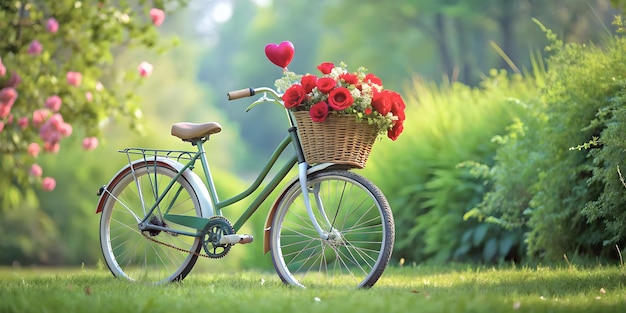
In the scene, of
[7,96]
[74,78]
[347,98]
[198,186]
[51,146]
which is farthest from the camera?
[51,146]

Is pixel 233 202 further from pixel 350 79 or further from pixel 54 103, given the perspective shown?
pixel 54 103

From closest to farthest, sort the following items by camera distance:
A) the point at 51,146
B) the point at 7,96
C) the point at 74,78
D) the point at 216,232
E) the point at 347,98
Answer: the point at 347,98 → the point at 216,232 → the point at 7,96 → the point at 74,78 → the point at 51,146

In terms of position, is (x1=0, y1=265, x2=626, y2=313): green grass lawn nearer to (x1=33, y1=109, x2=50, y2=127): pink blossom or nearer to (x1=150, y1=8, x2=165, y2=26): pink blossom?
(x1=33, y1=109, x2=50, y2=127): pink blossom

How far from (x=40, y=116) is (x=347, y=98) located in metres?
4.16

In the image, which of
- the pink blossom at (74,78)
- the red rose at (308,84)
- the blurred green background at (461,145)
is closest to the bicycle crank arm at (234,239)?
the red rose at (308,84)

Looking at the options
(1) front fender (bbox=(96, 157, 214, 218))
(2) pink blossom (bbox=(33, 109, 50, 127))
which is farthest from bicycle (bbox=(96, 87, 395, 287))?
(2) pink blossom (bbox=(33, 109, 50, 127))

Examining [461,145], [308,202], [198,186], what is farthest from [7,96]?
[461,145]

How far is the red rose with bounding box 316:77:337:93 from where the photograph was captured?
170 inches

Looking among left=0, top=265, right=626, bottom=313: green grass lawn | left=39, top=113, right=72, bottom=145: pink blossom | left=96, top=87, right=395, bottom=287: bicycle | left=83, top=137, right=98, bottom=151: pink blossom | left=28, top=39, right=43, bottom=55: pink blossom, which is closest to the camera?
left=0, top=265, right=626, bottom=313: green grass lawn

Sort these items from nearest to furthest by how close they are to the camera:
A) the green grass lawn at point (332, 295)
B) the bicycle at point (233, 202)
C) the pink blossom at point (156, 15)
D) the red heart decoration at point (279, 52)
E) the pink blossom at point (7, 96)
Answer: the green grass lawn at point (332, 295) → the bicycle at point (233, 202) → the red heart decoration at point (279, 52) → the pink blossom at point (7, 96) → the pink blossom at point (156, 15)

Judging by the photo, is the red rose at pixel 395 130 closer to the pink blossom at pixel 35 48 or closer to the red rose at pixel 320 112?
the red rose at pixel 320 112

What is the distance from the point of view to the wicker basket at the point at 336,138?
14.1 feet

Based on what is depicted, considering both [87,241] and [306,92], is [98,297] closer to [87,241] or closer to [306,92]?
[306,92]

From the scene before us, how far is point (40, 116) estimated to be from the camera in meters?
7.49
